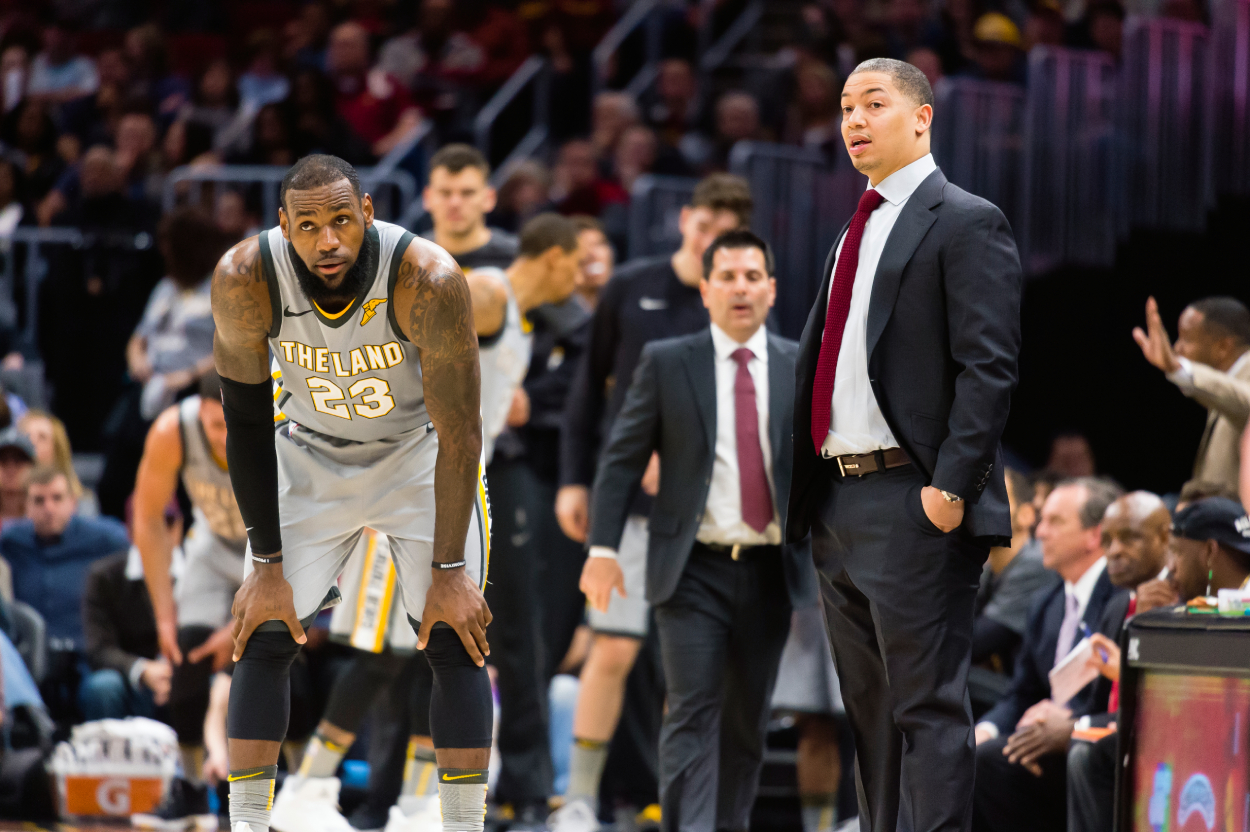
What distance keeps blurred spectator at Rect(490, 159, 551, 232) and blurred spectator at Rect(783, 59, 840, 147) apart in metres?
1.59

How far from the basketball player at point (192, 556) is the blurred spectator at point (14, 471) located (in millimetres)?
1678

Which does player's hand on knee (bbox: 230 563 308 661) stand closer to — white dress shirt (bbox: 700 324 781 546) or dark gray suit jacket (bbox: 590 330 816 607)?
dark gray suit jacket (bbox: 590 330 816 607)

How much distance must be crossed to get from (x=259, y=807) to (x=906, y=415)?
1.79 meters

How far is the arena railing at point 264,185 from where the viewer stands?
900cm

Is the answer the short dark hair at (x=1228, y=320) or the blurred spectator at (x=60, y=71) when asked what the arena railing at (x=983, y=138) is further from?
the blurred spectator at (x=60, y=71)

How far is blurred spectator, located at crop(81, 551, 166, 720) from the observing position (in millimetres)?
6137

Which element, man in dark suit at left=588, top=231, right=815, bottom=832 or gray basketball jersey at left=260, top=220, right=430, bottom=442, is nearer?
gray basketball jersey at left=260, top=220, right=430, bottom=442

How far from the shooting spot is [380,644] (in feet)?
15.8

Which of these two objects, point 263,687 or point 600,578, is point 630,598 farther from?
point 263,687

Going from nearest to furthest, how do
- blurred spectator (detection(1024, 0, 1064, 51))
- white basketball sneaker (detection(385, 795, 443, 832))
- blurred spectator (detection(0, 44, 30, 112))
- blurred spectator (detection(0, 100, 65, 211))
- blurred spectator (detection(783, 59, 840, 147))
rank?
white basketball sneaker (detection(385, 795, 443, 832))
blurred spectator (detection(1024, 0, 1064, 51))
blurred spectator (detection(783, 59, 840, 147))
blurred spectator (detection(0, 100, 65, 211))
blurred spectator (detection(0, 44, 30, 112))

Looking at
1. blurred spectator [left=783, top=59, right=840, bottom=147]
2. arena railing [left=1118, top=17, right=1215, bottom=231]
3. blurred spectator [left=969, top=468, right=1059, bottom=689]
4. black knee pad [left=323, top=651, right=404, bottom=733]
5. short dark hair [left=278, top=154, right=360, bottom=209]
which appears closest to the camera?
short dark hair [left=278, top=154, right=360, bottom=209]

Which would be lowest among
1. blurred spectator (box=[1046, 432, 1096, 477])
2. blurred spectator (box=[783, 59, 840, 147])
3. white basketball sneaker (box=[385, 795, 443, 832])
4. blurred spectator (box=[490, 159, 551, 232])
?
white basketball sneaker (box=[385, 795, 443, 832])

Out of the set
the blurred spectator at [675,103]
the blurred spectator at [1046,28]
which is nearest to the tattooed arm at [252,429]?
the blurred spectator at [1046,28]

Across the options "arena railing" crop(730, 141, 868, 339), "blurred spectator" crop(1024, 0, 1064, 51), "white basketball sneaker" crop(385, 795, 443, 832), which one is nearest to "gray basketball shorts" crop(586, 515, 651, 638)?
"white basketball sneaker" crop(385, 795, 443, 832)
